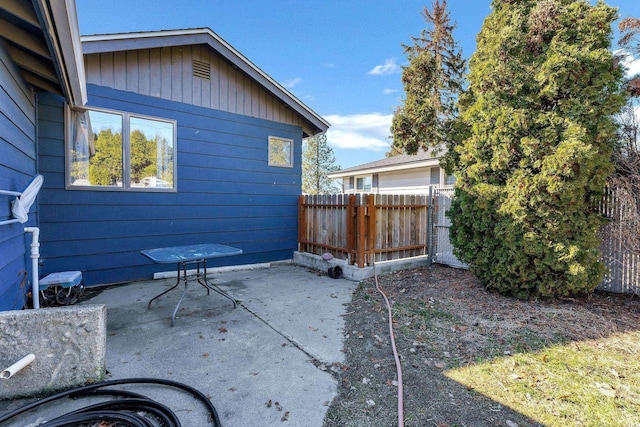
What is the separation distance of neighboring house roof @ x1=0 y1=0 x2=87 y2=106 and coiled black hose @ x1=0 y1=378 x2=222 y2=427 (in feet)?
9.01

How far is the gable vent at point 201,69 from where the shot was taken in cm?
578

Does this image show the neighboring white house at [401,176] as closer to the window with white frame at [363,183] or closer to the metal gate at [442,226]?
the window with white frame at [363,183]

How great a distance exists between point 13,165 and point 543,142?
6.16 meters

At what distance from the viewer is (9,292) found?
301 centimetres

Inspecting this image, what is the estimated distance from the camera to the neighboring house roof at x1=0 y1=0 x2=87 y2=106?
230 centimetres

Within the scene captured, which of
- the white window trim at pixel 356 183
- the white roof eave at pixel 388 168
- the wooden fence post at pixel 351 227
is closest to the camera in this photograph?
the wooden fence post at pixel 351 227

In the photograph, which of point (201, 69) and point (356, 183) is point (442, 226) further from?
point (356, 183)

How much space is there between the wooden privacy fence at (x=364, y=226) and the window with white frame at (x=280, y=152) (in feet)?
3.11

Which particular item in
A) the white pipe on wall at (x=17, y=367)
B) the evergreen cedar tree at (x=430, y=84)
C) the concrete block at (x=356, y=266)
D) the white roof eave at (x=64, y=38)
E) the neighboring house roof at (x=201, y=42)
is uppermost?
the evergreen cedar tree at (x=430, y=84)

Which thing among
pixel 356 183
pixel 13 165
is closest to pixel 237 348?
pixel 13 165

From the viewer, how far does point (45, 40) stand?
2.83 meters

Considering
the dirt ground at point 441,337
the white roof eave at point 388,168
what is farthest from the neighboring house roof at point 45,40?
the white roof eave at point 388,168

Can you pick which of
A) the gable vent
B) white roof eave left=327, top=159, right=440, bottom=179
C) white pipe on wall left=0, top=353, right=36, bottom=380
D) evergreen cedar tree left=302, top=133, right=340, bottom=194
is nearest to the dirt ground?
white pipe on wall left=0, top=353, right=36, bottom=380

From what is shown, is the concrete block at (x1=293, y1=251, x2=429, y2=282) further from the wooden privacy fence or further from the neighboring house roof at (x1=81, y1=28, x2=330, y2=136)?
the neighboring house roof at (x1=81, y1=28, x2=330, y2=136)
